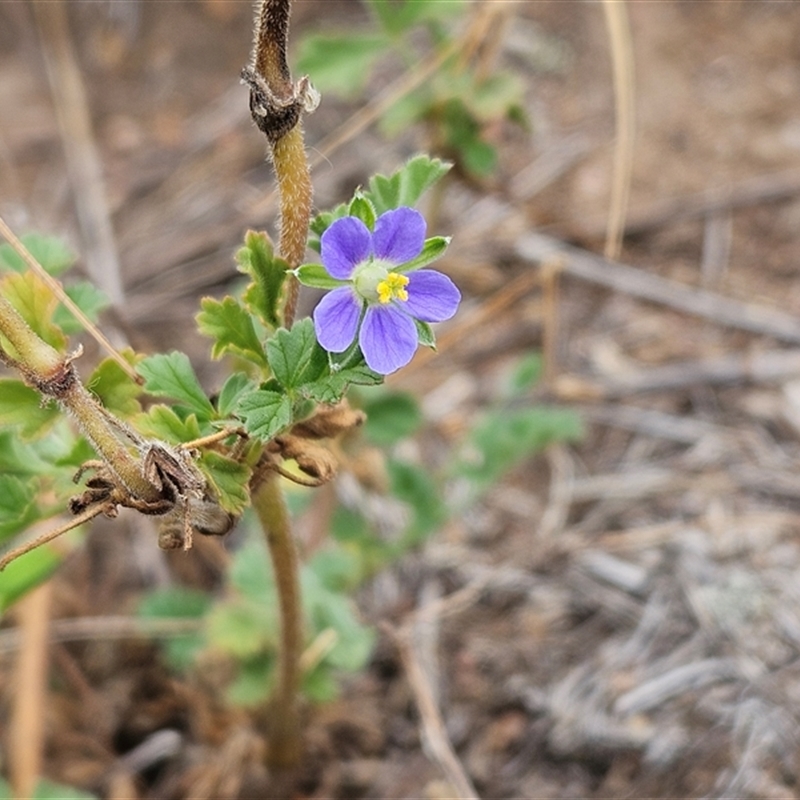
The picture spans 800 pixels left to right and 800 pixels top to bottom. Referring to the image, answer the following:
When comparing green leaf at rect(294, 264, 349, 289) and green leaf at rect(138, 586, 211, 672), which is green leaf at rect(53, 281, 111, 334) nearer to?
green leaf at rect(294, 264, 349, 289)

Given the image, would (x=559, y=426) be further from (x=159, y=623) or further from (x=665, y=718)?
(x=159, y=623)

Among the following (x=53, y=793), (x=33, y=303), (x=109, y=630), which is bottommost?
(x=53, y=793)

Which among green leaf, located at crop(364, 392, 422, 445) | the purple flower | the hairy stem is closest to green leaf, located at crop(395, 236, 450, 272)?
the purple flower

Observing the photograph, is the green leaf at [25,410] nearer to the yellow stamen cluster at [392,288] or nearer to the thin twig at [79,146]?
the yellow stamen cluster at [392,288]

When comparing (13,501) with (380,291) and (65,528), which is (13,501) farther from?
(380,291)

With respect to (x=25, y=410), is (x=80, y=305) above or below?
above

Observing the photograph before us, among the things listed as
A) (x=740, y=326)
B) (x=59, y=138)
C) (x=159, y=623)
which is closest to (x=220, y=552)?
(x=159, y=623)

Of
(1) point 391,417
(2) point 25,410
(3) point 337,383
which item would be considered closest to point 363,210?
(3) point 337,383
